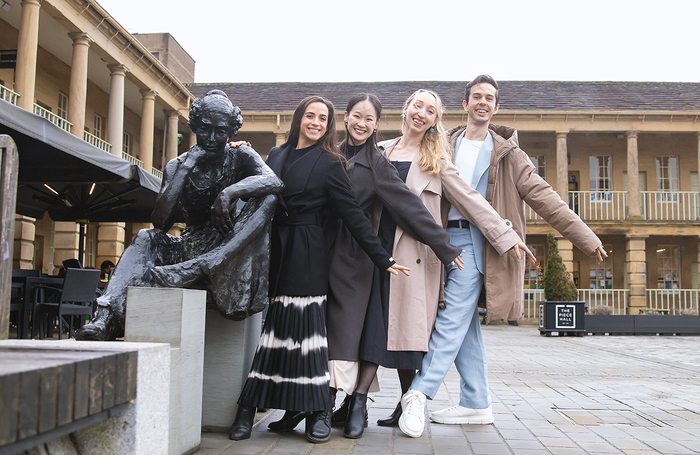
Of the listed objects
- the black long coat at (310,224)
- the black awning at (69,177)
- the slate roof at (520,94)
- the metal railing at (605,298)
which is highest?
the slate roof at (520,94)

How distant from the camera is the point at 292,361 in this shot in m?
3.01

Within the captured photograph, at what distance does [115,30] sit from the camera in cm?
1695

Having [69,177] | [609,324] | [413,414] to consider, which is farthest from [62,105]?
[413,414]

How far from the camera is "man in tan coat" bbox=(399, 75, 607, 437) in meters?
3.38

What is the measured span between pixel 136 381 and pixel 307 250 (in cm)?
143

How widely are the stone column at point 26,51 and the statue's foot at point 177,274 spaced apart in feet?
41.6

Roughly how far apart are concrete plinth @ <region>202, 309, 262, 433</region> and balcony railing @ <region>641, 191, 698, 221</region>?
23.8m

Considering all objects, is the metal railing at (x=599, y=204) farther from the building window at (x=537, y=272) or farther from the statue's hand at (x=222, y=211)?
the statue's hand at (x=222, y=211)

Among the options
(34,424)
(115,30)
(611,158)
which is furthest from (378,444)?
(611,158)

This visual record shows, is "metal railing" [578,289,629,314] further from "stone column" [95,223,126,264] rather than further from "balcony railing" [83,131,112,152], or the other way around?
"balcony railing" [83,131,112,152]

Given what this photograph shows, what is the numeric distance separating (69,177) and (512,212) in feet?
17.9

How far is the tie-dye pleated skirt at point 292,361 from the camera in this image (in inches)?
117

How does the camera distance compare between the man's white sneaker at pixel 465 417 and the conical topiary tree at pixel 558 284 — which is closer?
the man's white sneaker at pixel 465 417

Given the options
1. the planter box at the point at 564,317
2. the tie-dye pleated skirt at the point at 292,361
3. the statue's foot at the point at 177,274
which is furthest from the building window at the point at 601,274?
the statue's foot at the point at 177,274
